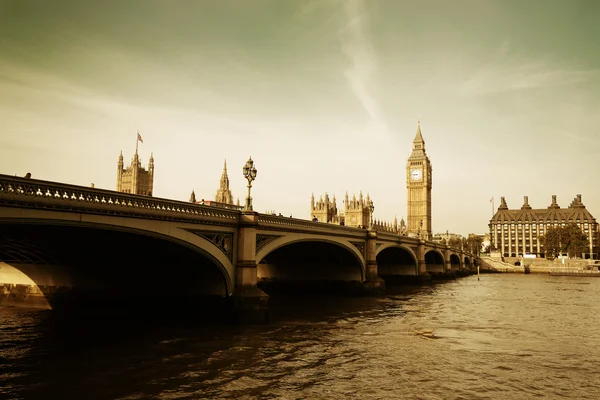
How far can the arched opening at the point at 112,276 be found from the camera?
2473 cm

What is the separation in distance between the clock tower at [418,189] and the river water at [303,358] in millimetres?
151992

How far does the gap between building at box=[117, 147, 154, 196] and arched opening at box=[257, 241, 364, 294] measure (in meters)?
91.7

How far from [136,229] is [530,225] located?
19607 centimetres

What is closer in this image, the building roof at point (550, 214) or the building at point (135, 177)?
the building at point (135, 177)

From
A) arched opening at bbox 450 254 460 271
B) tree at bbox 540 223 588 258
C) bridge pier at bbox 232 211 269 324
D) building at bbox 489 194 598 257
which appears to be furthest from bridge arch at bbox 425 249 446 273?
building at bbox 489 194 598 257

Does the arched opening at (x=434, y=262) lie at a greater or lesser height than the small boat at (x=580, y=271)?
greater

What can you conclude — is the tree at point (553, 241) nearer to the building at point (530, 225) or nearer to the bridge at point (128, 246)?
the building at point (530, 225)

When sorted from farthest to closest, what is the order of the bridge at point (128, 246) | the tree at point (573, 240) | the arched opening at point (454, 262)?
the tree at point (573, 240), the arched opening at point (454, 262), the bridge at point (128, 246)

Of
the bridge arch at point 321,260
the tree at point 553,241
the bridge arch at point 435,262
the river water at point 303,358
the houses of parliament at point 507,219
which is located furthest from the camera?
the houses of parliament at point 507,219

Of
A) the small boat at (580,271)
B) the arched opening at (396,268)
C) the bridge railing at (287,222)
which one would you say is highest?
the bridge railing at (287,222)

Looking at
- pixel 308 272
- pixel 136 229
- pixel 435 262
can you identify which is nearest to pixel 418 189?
pixel 435 262

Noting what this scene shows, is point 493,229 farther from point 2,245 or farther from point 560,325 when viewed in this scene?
point 2,245

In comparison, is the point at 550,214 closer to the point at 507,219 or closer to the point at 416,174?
the point at 507,219

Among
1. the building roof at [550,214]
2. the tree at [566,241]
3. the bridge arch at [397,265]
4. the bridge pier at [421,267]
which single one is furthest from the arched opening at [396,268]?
the building roof at [550,214]
